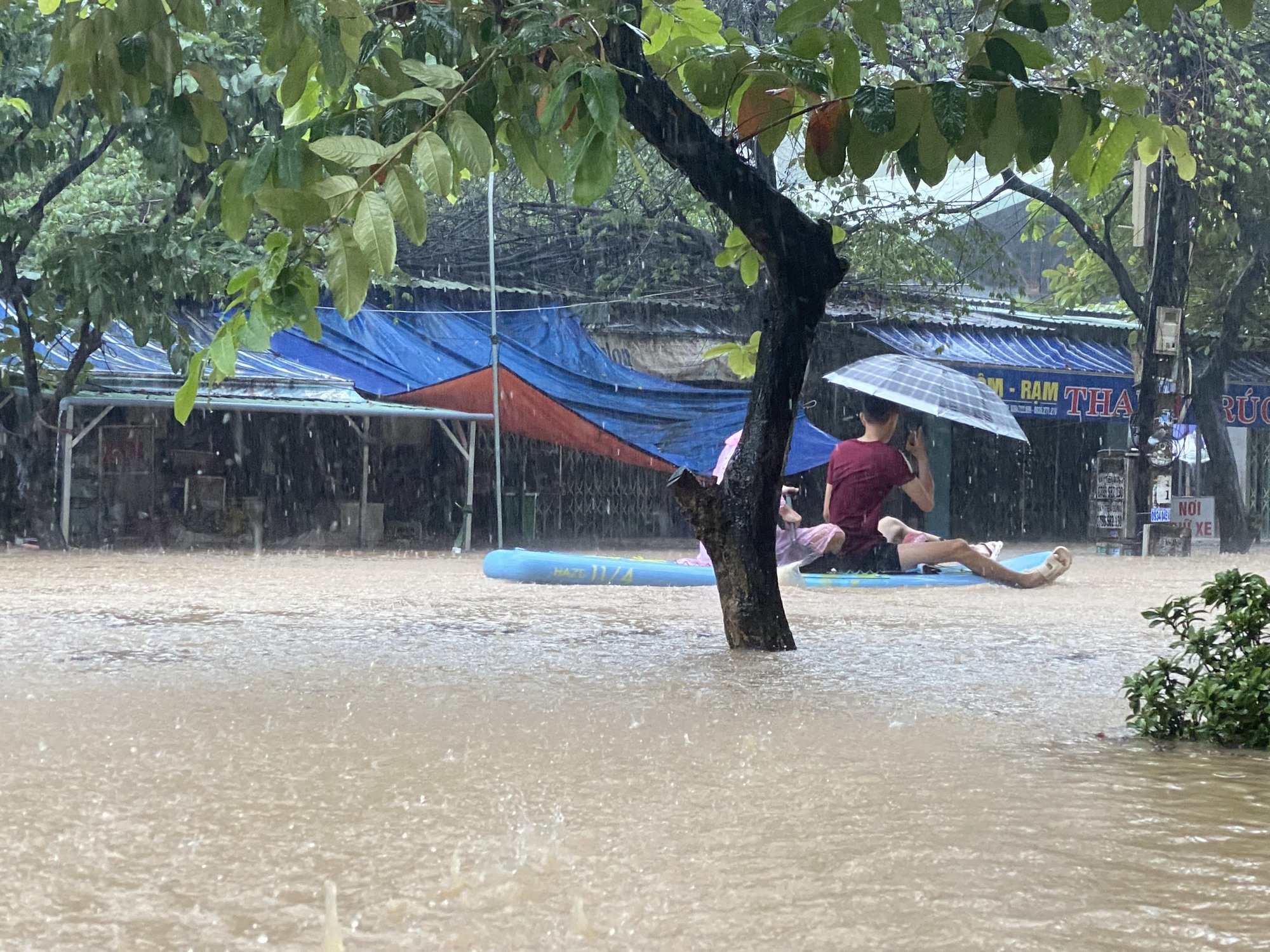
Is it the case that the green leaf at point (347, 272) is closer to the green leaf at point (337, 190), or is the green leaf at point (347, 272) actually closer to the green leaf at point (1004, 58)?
the green leaf at point (337, 190)

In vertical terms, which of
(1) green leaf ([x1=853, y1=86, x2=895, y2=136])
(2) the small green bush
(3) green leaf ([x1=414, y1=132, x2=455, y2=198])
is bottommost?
(2) the small green bush

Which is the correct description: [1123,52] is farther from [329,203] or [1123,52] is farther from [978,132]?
[329,203]

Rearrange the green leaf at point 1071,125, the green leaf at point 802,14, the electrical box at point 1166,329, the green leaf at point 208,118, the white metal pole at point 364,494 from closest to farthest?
the green leaf at point 802,14 → the green leaf at point 1071,125 → the green leaf at point 208,118 → the white metal pole at point 364,494 → the electrical box at point 1166,329

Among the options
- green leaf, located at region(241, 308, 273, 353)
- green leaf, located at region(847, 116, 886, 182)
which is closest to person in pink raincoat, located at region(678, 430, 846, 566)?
green leaf, located at region(847, 116, 886, 182)

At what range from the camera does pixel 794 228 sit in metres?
6.07

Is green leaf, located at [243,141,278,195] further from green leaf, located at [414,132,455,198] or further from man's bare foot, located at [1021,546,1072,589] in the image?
man's bare foot, located at [1021,546,1072,589]

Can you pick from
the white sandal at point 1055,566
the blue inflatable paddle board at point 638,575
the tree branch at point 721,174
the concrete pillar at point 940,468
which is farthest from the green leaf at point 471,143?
the concrete pillar at point 940,468

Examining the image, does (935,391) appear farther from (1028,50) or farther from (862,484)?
(1028,50)

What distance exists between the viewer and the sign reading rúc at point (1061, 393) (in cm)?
1612

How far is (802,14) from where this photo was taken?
3518 mm

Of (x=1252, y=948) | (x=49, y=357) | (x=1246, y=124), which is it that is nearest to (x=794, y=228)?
(x=1252, y=948)

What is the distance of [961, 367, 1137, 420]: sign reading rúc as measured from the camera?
16125 mm

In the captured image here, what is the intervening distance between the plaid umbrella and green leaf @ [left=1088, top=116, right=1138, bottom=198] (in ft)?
23.1

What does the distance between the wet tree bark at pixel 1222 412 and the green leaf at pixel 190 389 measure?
559 inches
